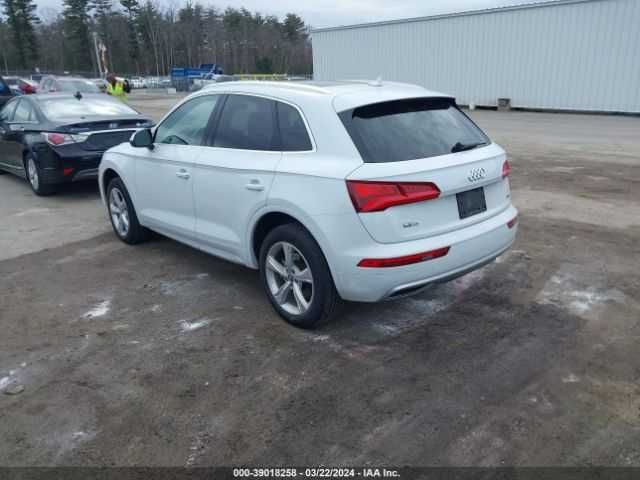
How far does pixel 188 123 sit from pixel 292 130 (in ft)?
4.93

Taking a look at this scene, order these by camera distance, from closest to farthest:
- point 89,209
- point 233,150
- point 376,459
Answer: point 376,459 → point 233,150 → point 89,209

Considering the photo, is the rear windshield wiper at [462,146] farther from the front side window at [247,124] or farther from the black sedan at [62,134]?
the black sedan at [62,134]

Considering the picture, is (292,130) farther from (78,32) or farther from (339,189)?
(78,32)

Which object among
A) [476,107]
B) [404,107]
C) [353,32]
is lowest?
[476,107]

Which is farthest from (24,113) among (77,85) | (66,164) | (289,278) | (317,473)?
(77,85)

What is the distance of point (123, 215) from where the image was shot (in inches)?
244

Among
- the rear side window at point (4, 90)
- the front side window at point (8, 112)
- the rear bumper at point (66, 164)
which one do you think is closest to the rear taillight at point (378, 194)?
the rear bumper at point (66, 164)

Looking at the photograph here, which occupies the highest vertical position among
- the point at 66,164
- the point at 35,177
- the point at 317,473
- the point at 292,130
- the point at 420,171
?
the point at 292,130

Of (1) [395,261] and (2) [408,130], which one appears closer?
(1) [395,261]

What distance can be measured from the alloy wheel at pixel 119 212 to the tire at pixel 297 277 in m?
2.61

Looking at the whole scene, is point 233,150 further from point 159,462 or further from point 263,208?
point 159,462

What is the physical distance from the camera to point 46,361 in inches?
148

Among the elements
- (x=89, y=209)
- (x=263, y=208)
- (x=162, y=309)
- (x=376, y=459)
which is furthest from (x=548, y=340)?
(x=89, y=209)

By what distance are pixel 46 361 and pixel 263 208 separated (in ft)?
6.01
